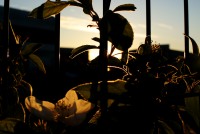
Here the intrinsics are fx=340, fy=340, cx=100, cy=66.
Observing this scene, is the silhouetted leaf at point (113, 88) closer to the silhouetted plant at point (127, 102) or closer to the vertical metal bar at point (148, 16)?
the silhouetted plant at point (127, 102)

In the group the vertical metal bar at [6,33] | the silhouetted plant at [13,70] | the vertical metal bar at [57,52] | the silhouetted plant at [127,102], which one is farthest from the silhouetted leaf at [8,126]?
the vertical metal bar at [57,52]

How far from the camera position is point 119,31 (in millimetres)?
653

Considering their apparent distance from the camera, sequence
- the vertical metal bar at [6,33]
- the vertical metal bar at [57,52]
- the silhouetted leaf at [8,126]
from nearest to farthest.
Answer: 1. the silhouetted leaf at [8,126]
2. the vertical metal bar at [6,33]
3. the vertical metal bar at [57,52]

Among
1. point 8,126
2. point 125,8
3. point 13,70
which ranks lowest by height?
point 8,126

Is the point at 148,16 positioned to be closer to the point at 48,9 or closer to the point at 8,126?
the point at 48,9

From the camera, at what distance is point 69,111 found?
0.67 meters

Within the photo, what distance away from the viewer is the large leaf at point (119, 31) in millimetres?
644

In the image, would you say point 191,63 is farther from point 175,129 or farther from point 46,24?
point 46,24

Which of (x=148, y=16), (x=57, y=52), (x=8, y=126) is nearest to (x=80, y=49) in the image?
(x=8, y=126)

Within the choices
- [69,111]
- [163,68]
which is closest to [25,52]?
[69,111]

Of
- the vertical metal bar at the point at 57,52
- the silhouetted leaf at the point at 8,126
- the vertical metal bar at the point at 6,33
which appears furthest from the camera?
the vertical metal bar at the point at 57,52

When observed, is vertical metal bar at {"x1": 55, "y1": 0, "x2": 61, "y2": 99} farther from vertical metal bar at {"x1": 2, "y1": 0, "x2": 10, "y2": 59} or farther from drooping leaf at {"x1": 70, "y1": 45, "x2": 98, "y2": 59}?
drooping leaf at {"x1": 70, "y1": 45, "x2": 98, "y2": 59}

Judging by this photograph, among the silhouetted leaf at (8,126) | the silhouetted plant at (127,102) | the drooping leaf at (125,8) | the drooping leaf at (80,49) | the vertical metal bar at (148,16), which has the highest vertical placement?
the vertical metal bar at (148,16)

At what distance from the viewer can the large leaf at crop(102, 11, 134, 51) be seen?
644 millimetres
